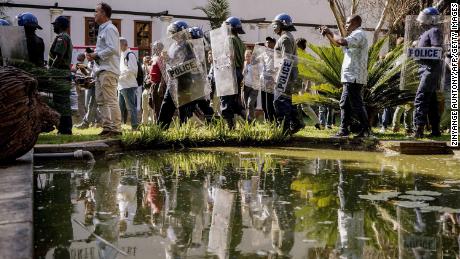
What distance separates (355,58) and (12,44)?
4.84 meters

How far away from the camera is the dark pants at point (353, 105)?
31.8ft

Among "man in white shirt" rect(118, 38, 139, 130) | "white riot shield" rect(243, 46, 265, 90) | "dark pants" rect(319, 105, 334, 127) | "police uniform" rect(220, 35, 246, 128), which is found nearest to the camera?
"police uniform" rect(220, 35, 246, 128)

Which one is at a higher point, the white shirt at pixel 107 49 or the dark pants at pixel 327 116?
the white shirt at pixel 107 49

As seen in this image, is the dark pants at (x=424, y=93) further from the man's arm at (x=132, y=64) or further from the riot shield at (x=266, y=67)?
the man's arm at (x=132, y=64)

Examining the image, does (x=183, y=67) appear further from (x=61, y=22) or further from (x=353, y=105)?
(x=353, y=105)

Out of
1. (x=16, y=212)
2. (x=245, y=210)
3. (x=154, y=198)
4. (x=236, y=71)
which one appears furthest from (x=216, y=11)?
(x=16, y=212)

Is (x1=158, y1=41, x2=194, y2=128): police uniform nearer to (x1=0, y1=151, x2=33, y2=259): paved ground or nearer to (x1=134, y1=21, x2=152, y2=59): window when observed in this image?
(x1=0, y1=151, x2=33, y2=259): paved ground

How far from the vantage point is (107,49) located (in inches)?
367

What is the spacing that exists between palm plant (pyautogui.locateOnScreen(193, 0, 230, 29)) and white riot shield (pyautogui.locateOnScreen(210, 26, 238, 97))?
1371 centimetres

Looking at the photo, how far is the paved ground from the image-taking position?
107 inches

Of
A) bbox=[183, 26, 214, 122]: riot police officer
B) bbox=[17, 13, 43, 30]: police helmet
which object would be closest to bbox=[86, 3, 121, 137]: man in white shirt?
bbox=[17, 13, 43, 30]: police helmet

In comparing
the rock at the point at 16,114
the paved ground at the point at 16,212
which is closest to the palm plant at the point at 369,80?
the rock at the point at 16,114

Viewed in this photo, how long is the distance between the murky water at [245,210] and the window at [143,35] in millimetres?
17583

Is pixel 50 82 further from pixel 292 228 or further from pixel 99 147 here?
pixel 292 228
